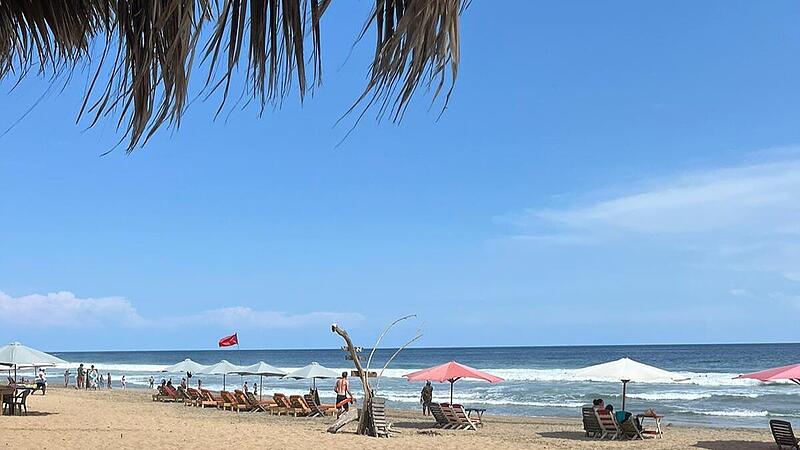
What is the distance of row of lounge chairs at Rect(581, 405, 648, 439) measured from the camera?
48.7 feet

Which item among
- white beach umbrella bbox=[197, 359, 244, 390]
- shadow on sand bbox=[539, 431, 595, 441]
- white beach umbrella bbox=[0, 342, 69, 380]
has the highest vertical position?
white beach umbrella bbox=[0, 342, 69, 380]

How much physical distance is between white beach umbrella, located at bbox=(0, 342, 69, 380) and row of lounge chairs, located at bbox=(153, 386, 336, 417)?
433cm

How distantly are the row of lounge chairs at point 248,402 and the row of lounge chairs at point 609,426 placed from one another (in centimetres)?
619

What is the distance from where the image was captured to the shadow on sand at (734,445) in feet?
47.0

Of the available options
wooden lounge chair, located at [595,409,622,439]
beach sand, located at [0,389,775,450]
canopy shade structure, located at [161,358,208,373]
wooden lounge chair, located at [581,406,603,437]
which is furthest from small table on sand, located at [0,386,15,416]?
canopy shade structure, located at [161,358,208,373]

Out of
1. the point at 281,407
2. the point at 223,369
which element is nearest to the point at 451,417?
the point at 281,407

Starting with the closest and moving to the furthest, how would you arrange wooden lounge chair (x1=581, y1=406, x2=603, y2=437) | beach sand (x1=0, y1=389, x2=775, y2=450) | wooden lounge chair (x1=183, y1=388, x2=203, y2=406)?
beach sand (x1=0, y1=389, x2=775, y2=450)
wooden lounge chair (x1=581, y1=406, x2=603, y2=437)
wooden lounge chair (x1=183, y1=388, x2=203, y2=406)

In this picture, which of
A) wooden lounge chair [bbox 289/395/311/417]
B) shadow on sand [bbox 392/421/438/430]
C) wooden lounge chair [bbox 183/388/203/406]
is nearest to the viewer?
shadow on sand [bbox 392/421/438/430]

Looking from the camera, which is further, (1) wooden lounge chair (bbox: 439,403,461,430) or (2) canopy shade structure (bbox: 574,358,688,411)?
(2) canopy shade structure (bbox: 574,358,688,411)

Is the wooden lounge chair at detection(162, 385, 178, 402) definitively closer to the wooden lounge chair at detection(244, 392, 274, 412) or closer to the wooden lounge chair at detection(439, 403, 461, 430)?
the wooden lounge chair at detection(244, 392, 274, 412)

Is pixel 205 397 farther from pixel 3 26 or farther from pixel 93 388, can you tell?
pixel 3 26

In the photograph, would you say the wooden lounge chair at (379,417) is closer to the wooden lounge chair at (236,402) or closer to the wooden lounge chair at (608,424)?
the wooden lounge chair at (608,424)

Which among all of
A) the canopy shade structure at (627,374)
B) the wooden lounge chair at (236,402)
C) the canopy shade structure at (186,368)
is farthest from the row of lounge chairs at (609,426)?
the canopy shade structure at (186,368)

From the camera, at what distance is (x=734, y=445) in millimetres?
14727
